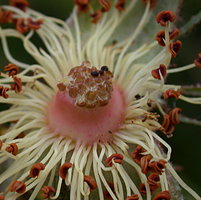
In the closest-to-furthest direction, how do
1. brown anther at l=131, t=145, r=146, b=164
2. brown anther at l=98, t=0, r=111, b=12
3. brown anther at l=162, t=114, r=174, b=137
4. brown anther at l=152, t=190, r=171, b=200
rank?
brown anther at l=152, t=190, r=171, b=200
brown anther at l=131, t=145, r=146, b=164
brown anther at l=162, t=114, r=174, b=137
brown anther at l=98, t=0, r=111, b=12

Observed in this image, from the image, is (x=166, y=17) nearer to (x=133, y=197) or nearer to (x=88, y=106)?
(x=88, y=106)

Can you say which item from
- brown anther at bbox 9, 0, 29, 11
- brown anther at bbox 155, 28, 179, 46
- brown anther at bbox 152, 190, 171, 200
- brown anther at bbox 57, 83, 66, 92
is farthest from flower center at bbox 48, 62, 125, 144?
brown anther at bbox 9, 0, 29, 11

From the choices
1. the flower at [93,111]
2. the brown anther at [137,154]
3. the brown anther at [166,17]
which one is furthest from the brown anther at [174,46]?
the brown anther at [137,154]

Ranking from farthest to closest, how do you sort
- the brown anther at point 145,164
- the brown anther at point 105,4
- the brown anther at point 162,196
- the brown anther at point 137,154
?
the brown anther at point 105,4
the brown anther at point 137,154
the brown anther at point 145,164
the brown anther at point 162,196

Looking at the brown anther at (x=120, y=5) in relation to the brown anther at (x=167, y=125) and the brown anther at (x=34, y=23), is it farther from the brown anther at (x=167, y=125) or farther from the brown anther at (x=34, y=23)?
the brown anther at (x=167, y=125)

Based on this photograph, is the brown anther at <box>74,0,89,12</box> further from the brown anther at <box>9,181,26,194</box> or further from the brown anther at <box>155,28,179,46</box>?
the brown anther at <box>9,181,26,194</box>

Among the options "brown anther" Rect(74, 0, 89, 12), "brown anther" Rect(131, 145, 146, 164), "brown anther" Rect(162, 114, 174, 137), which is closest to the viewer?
"brown anther" Rect(131, 145, 146, 164)

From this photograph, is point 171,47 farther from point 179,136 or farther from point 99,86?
point 179,136

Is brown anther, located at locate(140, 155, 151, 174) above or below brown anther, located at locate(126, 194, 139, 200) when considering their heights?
above
